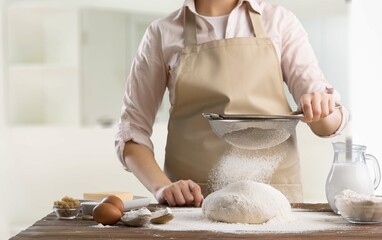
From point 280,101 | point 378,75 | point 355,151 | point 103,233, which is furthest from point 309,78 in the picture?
point 378,75

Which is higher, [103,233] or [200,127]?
[200,127]

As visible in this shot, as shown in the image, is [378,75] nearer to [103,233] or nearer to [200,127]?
[200,127]

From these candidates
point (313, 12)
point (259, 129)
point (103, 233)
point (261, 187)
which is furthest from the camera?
point (313, 12)

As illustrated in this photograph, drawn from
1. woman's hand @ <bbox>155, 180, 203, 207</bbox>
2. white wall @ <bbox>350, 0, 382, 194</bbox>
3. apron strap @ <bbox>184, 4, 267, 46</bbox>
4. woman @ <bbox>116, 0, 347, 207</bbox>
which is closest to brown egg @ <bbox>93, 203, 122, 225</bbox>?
woman's hand @ <bbox>155, 180, 203, 207</bbox>

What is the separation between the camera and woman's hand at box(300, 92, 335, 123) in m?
1.82

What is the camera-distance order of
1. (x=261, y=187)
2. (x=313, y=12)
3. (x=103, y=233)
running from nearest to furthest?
(x=103, y=233) < (x=261, y=187) < (x=313, y=12)

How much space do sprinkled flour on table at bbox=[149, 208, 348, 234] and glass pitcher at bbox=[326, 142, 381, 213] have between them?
0.07 meters

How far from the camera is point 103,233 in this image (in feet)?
4.93

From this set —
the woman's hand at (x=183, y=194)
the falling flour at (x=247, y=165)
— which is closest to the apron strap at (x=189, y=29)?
the falling flour at (x=247, y=165)

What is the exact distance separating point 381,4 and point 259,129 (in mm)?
2311

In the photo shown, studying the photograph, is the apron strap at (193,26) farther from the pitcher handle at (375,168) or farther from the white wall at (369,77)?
the white wall at (369,77)

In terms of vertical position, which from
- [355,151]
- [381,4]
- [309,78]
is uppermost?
[381,4]

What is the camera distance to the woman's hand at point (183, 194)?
6.39 ft

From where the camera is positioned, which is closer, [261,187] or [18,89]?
[261,187]
